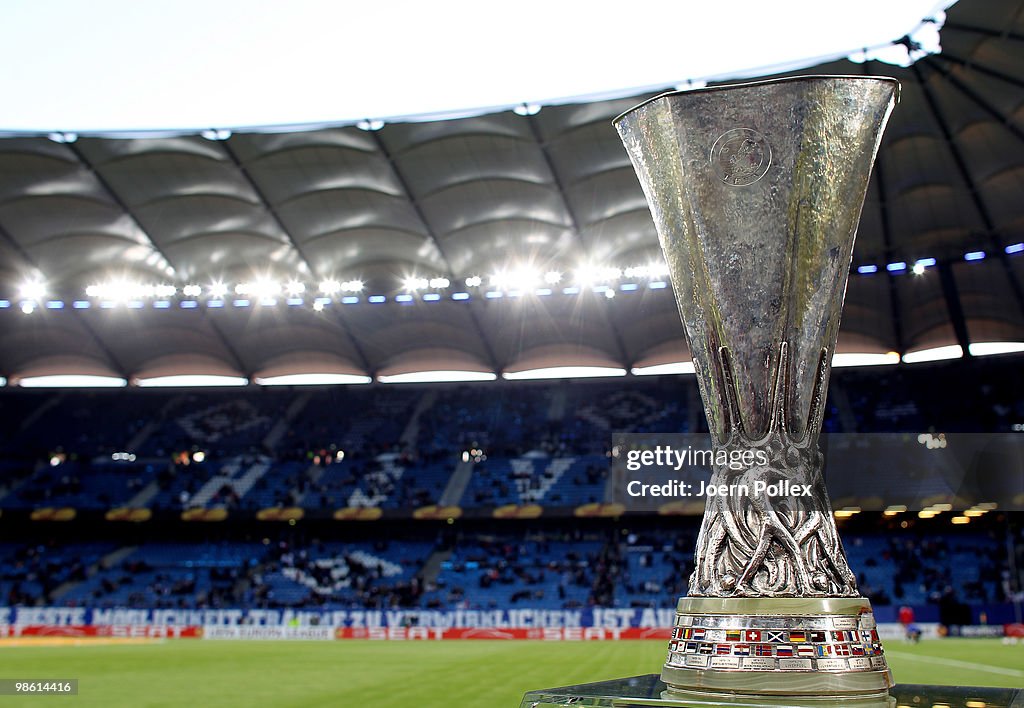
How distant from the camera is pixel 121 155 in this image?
87.8 feet

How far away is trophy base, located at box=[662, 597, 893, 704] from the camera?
12.8 ft

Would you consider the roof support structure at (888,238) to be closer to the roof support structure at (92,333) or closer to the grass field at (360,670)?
the grass field at (360,670)

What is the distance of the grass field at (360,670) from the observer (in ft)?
38.2

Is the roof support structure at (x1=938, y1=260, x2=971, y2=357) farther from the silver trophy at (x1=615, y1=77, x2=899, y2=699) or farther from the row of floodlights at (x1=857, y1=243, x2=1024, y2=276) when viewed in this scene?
the silver trophy at (x1=615, y1=77, x2=899, y2=699)

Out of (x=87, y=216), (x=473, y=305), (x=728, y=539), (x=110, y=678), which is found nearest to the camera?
(x=728, y=539)

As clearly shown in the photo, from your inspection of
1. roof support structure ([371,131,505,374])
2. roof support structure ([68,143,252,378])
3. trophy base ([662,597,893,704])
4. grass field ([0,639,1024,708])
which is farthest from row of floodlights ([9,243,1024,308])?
trophy base ([662,597,893,704])

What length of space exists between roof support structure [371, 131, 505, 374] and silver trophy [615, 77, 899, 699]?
22291 millimetres

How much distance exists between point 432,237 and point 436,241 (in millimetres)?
281

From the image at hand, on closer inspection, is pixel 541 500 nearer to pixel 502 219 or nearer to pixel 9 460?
pixel 502 219

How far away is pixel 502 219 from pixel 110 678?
19.2 m

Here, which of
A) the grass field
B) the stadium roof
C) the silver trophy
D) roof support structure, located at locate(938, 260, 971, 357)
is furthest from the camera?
roof support structure, located at locate(938, 260, 971, 357)

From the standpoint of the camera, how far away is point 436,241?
103 ft

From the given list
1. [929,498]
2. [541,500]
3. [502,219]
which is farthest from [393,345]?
[929,498]

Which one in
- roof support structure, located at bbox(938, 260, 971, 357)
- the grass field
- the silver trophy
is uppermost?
roof support structure, located at bbox(938, 260, 971, 357)
